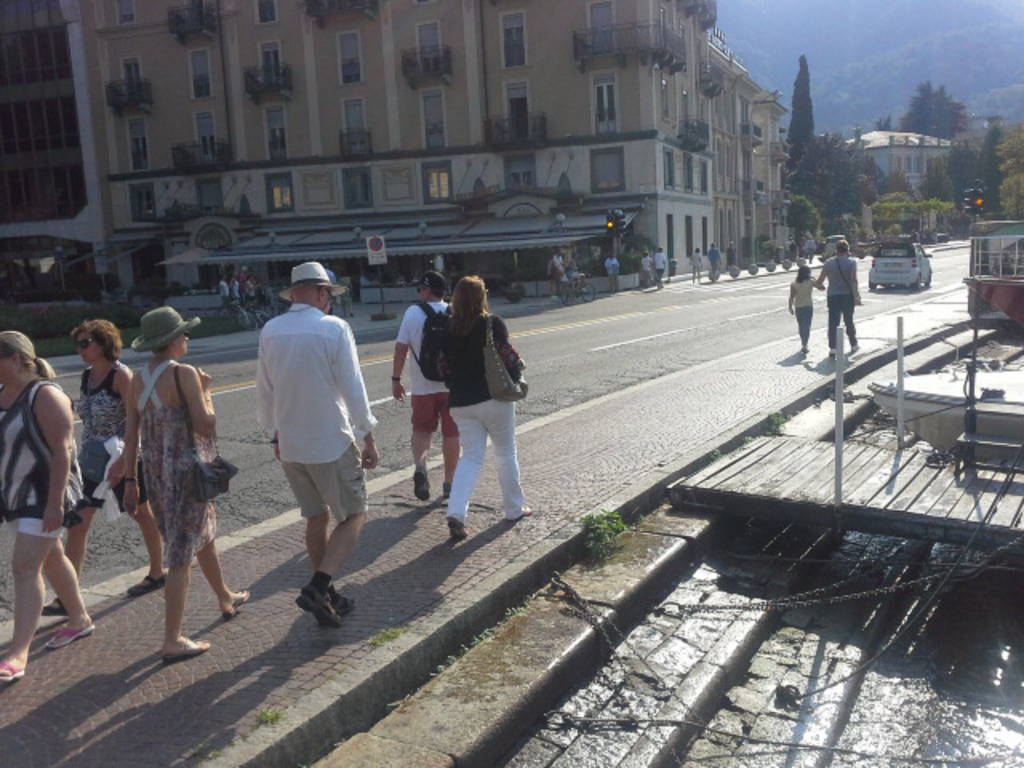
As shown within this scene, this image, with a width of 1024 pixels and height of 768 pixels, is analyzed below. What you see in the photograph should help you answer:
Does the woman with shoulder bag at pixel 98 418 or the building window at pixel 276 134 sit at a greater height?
the building window at pixel 276 134

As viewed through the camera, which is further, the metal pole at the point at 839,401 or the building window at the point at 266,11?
the building window at the point at 266,11

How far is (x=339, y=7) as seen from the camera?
4562 cm

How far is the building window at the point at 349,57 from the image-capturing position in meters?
46.5

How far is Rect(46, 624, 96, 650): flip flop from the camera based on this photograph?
4582 mm

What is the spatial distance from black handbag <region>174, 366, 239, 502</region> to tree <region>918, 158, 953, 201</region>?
106 m

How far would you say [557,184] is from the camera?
145ft

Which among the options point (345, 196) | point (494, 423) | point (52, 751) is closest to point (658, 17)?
point (345, 196)

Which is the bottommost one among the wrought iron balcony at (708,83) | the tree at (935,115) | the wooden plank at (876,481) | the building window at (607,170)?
the wooden plank at (876,481)

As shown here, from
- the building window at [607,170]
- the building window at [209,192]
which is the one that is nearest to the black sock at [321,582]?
the building window at [607,170]

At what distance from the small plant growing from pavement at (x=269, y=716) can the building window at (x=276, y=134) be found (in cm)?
4721

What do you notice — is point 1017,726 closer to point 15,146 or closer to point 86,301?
point 86,301

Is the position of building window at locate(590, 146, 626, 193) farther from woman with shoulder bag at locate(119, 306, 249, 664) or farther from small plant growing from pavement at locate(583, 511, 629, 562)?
woman with shoulder bag at locate(119, 306, 249, 664)

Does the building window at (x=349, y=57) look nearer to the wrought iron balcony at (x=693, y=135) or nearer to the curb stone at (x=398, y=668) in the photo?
the wrought iron balcony at (x=693, y=135)

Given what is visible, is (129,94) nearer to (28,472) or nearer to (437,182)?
(437,182)
